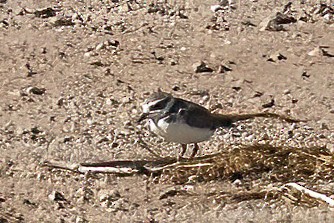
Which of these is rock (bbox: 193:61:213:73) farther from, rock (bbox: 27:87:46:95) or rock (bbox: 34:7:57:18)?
rock (bbox: 34:7:57:18)

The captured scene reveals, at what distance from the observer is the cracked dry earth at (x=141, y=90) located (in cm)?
507

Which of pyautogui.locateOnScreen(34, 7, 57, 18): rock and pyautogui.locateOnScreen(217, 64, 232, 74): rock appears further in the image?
pyautogui.locateOnScreen(34, 7, 57, 18): rock

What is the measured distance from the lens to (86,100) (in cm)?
604

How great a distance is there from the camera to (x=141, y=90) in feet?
20.1

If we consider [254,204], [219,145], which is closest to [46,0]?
[219,145]

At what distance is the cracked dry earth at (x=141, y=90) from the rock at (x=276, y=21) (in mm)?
17

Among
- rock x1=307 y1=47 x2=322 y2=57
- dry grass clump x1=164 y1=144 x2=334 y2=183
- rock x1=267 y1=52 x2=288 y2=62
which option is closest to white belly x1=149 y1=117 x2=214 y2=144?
dry grass clump x1=164 y1=144 x2=334 y2=183

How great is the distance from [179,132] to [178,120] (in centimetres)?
6

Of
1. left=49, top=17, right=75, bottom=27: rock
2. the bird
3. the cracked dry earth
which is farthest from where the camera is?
left=49, top=17, right=75, bottom=27: rock

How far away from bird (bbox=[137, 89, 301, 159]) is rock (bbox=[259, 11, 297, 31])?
1.61 meters

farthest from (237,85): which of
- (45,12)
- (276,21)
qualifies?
(45,12)

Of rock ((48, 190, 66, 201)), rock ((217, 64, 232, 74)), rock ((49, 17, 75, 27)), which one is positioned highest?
rock ((48, 190, 66, 201))

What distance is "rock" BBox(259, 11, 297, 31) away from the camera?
6.84m

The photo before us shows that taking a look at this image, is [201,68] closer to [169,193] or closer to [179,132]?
[179,132]
